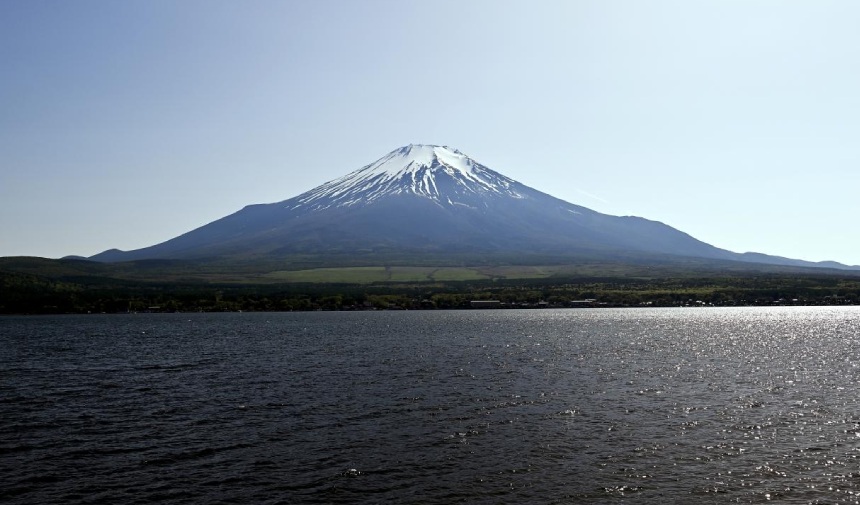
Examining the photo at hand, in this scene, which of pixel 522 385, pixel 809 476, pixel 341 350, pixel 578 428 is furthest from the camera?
pixel 341 350

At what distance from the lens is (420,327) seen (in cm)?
10781

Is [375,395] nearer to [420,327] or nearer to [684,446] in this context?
[684,446]

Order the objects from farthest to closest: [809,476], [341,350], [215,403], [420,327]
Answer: [420,327]
[341,350]
[215,403]
[809,476]

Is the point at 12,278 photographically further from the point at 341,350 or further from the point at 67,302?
the point at 341,350

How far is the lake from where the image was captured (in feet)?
76.5

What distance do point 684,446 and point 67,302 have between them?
6447 inches

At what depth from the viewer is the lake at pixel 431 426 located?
76.5 ft

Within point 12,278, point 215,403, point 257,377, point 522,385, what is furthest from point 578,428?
point 12,278

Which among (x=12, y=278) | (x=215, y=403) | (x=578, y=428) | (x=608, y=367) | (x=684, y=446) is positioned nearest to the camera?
(x=684, y=446)

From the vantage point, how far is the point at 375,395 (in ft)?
139

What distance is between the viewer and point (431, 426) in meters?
33.1

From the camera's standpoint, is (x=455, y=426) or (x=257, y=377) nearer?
(x=455, y=426)

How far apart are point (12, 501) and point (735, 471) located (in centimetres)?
2736

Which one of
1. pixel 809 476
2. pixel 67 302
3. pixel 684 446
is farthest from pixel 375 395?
pixel 67 302
